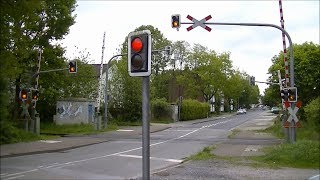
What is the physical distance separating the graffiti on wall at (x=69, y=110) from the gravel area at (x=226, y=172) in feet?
74.3

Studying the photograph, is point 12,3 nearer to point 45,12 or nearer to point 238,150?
point 238,150

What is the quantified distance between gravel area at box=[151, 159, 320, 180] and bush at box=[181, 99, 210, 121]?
1858 inches

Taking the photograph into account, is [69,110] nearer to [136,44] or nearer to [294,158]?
[294,158]

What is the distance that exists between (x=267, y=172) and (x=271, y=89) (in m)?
25.7

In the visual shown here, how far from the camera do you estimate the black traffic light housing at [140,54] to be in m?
6.14

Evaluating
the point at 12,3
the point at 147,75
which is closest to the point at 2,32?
the point at 12,3

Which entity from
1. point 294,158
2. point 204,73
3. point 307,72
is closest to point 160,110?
point 307,72

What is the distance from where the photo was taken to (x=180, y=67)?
91.4 metres

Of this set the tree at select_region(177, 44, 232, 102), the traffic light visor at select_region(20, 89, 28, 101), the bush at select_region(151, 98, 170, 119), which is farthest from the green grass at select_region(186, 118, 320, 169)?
the tree at select_region(177, 44, 232, 102)

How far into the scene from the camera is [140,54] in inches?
244

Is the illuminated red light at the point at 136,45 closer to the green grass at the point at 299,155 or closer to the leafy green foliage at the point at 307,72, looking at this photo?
the green grass at the point at 299,155

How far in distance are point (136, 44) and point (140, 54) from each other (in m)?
0.16

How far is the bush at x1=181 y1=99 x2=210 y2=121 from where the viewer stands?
63.6 m

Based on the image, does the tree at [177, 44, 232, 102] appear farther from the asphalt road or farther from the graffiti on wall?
the asphalt road
